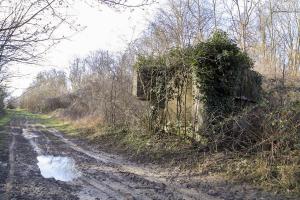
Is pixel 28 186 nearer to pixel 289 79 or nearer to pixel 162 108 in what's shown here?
pixel 162 108

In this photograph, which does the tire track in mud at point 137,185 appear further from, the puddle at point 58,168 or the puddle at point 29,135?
the puddle at point 29,135

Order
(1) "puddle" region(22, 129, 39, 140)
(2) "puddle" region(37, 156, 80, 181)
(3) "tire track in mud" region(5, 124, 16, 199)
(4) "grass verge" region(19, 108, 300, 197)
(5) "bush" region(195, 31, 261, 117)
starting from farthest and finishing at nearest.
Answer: (1) "puddle" region(22, 129, 39, 140)
(5) "bush" region(195, 31, 261, 117)
(2) "puddle" region(37, 156, 80, 181)
(3) "tire track in mud" region(5, 124, 16, 199)
(4) "grass verge" region(19, 108, 300, 197)

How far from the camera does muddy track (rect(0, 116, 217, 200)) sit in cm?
901

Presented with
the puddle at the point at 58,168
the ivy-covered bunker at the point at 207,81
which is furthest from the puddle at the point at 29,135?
the ivy-covered bunker at the point at 207,81

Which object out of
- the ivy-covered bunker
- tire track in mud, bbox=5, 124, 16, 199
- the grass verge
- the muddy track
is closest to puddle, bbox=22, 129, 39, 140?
tire track in mud, bbox=5, 124, 16, 199

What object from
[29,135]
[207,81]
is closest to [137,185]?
[207,81]

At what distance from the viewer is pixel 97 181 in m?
10.6

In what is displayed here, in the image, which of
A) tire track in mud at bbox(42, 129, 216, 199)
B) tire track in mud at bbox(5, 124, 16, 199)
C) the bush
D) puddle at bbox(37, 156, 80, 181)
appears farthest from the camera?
the bush

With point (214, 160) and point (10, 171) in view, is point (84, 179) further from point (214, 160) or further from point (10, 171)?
point (214, 160)

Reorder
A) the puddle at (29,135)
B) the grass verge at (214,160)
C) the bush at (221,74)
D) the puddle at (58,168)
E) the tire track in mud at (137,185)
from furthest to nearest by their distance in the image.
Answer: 1. the puddle at (29,135)
2. the bush at (221,74)
3. the puddle at (58,168)
4. the grass verge at (214,160)
5. the tire track in mud at (137,185)

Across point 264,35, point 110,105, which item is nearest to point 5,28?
point 110,105

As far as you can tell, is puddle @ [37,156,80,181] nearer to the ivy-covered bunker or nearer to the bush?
the ivy-covered bunker

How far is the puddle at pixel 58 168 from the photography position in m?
11.5

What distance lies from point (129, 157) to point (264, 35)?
18.7 m
